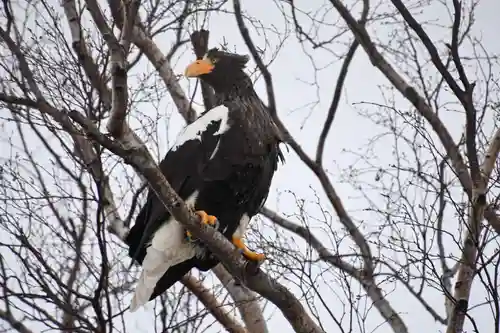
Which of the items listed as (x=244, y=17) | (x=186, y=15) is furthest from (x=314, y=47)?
(x=186, y=15)

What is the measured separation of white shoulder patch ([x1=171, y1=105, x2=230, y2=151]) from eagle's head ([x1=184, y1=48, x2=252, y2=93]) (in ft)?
1.85

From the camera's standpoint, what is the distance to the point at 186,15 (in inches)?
278

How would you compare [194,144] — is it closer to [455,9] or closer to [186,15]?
[455,9]

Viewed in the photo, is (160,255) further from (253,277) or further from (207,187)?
(253,277)

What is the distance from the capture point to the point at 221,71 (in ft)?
18.7

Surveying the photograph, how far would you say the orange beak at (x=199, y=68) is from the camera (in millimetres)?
5668

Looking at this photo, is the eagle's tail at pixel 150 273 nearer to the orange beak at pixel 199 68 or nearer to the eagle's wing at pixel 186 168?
the eagle's wing at pixel 186 168

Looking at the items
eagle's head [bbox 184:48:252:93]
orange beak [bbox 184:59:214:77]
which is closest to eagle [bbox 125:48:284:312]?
eagle's head [bbox 184:48:252:93]

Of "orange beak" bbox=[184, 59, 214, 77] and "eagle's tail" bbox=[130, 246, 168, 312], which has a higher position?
"orange beak" bbox=[184, 59, 214, 77]

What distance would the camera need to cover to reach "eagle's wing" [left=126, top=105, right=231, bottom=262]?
4805 millimetres

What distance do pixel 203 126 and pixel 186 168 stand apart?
314mm

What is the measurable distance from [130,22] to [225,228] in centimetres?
156

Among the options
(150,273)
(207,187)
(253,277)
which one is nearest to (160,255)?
(150,273)

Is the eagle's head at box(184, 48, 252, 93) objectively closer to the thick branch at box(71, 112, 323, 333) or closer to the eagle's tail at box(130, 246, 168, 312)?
the eagle's tail at box(130, 246, 168, 312)
